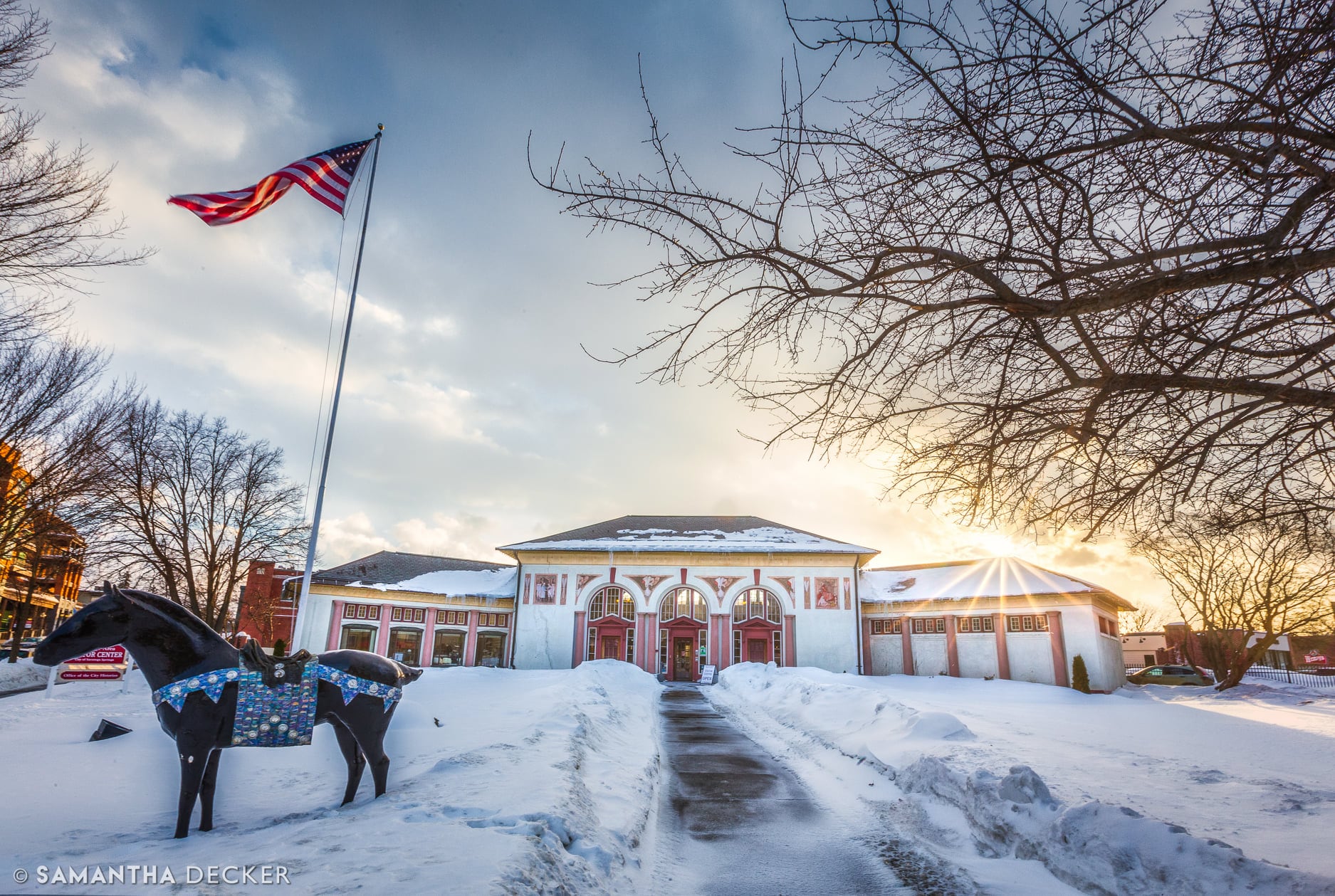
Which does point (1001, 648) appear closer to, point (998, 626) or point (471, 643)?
point (998, 626)

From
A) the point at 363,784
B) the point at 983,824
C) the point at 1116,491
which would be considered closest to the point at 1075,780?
the point at 983,824

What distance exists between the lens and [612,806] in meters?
6.46

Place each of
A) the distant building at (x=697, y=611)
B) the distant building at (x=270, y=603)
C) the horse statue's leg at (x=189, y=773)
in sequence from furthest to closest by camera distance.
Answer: the distant building at (x=270, y=603) → the distant building at (x=697, y=611) → the horse statue's leg at (x=189, y=773)

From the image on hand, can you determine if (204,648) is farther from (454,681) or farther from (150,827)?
(454,681)

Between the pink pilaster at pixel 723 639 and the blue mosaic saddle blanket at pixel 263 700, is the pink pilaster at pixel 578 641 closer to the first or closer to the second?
the pink pilaster at pixel 723 639

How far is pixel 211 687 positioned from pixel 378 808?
63.9 inches

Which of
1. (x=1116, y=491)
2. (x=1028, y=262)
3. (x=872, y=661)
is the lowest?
(x=872, y=661)

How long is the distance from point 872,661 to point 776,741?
94.2 ft

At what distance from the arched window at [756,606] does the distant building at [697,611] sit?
59mm

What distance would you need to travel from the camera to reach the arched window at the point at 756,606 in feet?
125

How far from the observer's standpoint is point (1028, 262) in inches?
177

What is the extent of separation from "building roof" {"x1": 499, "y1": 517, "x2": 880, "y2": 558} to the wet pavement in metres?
28.2

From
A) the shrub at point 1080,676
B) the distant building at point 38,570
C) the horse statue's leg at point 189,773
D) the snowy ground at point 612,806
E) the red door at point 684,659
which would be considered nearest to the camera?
the snowy ground at point 612,806

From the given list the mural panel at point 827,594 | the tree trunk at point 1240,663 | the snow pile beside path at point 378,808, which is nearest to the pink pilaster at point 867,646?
the mural panel at point 827,594
